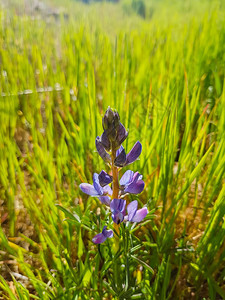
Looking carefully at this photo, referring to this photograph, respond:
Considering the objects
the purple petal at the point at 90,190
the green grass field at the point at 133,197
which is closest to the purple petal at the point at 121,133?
the purple petal at the point at 90,190

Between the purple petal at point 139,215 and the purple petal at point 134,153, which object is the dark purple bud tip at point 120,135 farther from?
the purple petal at point 139,215

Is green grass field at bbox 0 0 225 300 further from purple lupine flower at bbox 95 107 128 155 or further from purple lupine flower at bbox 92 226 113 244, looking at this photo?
purple lupine flower at bbox 95 107 128 155

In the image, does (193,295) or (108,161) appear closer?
(108,161)

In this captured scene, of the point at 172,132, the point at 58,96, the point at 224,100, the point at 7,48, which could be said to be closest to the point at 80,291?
the point at 172,132

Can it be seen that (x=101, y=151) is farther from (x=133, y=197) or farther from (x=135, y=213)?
(x=133, y=197)

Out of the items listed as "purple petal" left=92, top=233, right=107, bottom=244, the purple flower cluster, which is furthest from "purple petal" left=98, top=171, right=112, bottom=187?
"purple petal" left=92, top=233, right=107, bottom=244

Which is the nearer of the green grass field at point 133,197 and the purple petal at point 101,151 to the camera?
the purple petal at point 101,151

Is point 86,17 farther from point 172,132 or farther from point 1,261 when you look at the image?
point 1,261

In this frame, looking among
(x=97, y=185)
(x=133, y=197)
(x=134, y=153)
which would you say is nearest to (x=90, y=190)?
(x=97, y=185)
